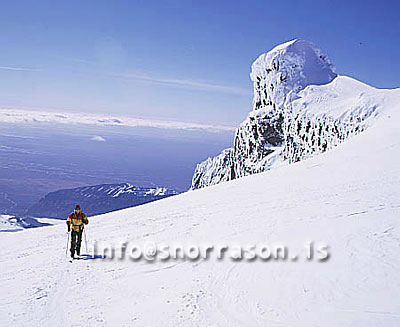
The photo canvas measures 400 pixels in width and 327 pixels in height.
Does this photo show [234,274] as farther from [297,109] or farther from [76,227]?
[297,109]

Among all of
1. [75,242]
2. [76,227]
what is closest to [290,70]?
[76,227]

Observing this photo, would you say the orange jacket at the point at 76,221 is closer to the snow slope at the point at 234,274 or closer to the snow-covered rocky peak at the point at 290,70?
the snow slope at the point at 234,274

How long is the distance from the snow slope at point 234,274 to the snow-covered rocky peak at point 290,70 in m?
46.2

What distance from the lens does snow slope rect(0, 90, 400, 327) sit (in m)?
6.50

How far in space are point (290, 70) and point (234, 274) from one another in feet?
191

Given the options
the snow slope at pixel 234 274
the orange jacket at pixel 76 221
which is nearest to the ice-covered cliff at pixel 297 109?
the snow slope at pixel 234 274

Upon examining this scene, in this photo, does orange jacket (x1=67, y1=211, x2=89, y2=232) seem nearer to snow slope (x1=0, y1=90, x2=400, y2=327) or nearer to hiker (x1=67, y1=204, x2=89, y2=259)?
hiker (x1=67, y1=204, x2=89, y2=259)

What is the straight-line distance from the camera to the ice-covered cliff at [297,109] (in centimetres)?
4116

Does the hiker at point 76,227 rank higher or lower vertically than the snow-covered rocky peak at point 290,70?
lower

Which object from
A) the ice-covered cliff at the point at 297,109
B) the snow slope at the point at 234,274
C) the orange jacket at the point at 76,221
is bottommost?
the snow slope at the point at 234,274

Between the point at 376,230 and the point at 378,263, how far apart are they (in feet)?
7.09

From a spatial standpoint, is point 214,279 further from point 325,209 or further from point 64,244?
point 64,244

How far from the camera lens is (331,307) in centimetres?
640

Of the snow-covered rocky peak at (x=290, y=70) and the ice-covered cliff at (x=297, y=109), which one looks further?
the snow-covered rocky peak at (x=290, y=70)
